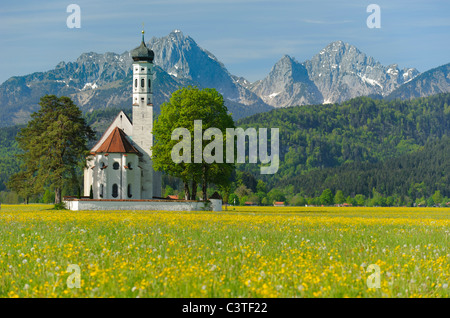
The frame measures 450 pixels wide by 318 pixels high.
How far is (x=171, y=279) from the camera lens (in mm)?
12625

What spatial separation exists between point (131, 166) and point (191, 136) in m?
15.6

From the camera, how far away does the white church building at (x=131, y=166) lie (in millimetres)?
64875

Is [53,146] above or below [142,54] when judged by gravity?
below

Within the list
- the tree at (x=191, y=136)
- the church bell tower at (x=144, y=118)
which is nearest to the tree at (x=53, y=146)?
the church bell tower at (x=144, y=118)

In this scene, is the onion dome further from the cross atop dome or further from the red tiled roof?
the red tiled roof

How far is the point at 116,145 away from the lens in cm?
7900

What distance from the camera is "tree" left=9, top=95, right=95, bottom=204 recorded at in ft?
237

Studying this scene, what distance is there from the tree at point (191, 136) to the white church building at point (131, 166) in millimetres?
3605

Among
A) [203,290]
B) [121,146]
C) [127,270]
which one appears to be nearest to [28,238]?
[127,270]

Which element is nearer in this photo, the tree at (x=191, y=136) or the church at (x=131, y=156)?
the tree at (x=191, y=136)

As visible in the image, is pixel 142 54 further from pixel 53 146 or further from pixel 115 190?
pixel 115 190

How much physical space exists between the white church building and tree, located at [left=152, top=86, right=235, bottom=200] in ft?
11.8

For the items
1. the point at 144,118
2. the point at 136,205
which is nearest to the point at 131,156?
the point at 144,118

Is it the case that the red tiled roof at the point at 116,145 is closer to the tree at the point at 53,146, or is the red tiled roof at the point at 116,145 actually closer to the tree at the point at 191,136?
the tree at the point at 53,146
